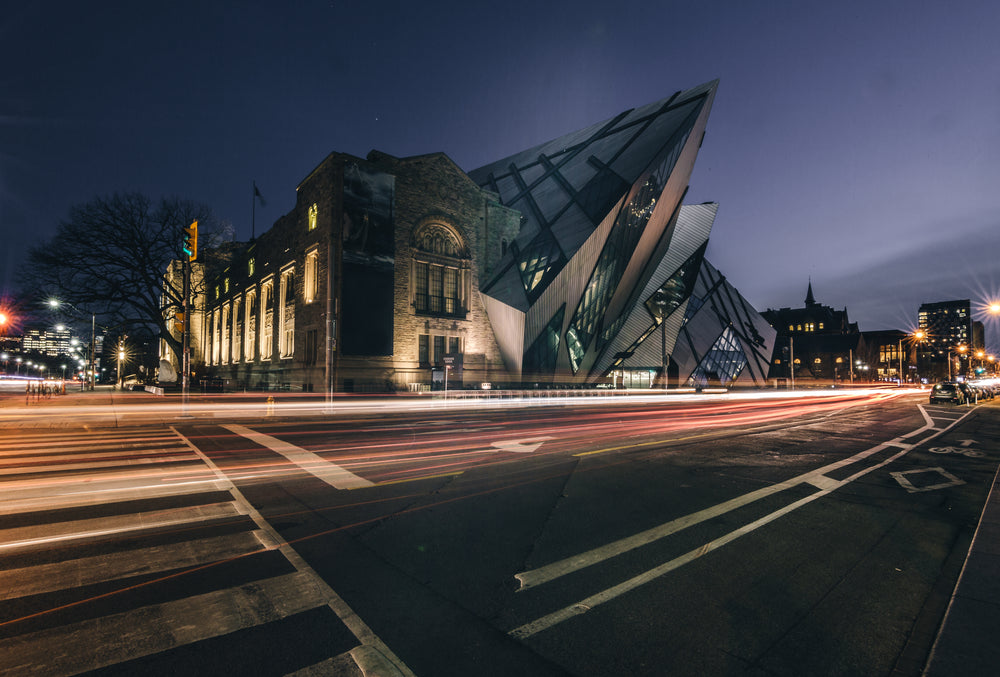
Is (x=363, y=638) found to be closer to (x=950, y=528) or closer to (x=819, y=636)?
(x=819, y=636)

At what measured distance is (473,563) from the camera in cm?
448

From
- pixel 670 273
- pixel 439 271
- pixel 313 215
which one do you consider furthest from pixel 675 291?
pixel 313 215

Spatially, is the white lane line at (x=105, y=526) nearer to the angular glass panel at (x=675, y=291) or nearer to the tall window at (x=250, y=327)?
the angular glass panel at (x=675, y=291)

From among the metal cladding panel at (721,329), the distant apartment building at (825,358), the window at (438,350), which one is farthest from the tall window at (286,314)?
the distant apartment building at (825,358)

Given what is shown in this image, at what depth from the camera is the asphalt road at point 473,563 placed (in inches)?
118

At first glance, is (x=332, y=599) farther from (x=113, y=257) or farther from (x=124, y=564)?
(x=113, y=257)

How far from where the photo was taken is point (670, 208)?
41875 mm

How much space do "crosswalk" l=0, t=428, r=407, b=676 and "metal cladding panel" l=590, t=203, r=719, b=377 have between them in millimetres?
37287

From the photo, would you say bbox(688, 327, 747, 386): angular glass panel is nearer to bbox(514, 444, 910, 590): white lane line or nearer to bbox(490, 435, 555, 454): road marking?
bbox(490, 435, 555, 454): road marking

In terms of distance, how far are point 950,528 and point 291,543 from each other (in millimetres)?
8015

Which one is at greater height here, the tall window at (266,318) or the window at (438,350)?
the tall window at (266,318)

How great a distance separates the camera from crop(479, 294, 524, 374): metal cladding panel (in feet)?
109

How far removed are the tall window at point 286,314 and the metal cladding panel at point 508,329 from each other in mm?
16004

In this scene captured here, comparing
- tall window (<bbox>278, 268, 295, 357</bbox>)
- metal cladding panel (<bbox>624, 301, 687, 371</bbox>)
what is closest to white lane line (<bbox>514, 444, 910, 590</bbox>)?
tall window (<bbox>278, 268, 295, 357</bbox>)
